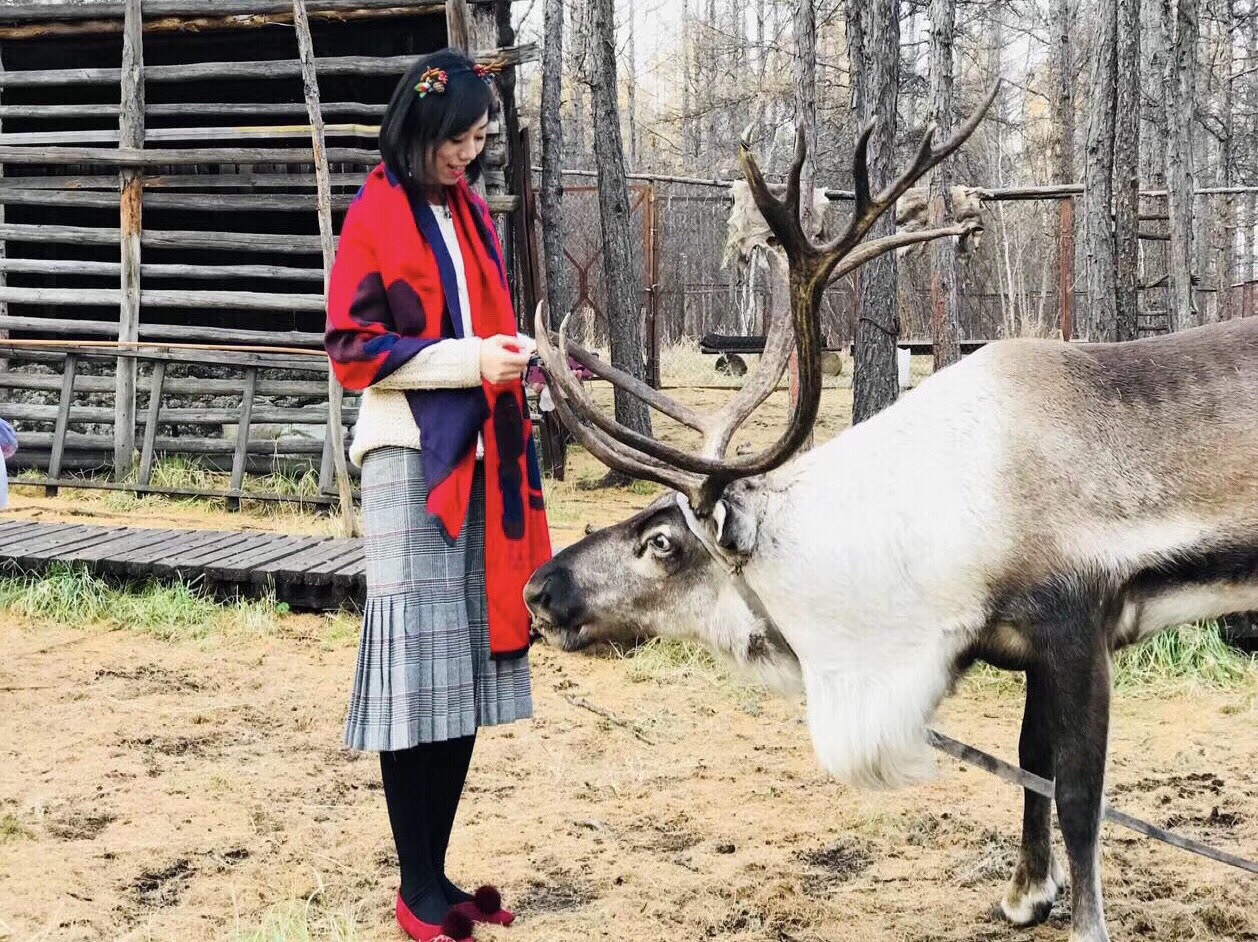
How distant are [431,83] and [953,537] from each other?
4.72ft

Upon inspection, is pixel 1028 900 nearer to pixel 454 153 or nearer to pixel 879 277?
pixel 454 153

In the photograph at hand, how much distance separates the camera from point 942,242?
10.9m

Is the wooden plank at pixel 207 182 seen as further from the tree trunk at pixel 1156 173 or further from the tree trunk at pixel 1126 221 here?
the tree trunk at pixel 1156 173

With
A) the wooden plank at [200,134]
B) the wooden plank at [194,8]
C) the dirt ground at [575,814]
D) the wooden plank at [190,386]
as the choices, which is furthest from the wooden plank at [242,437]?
the dirt ground at [575,814]

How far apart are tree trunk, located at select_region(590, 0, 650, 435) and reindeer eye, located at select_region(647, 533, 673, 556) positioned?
6342mm

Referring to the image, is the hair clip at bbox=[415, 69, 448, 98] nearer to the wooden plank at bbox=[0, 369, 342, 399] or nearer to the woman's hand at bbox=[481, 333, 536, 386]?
the woman's hand at bbox=[481, 333, 536, 386]

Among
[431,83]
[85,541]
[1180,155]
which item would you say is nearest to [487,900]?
[431,83]

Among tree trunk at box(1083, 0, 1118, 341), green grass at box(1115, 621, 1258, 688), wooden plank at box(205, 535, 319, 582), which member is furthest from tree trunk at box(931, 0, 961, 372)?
wooden plank at box(205, 535, 319, 582)

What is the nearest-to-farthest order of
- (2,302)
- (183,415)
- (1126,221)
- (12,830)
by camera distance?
(12,830) → (1126,221) → (183,415) → (2,302)

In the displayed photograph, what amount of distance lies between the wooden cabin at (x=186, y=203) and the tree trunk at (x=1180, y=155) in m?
5.35

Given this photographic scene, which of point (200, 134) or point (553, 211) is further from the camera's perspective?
point (553, 211)

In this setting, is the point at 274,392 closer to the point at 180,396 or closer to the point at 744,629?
the point at 180,396

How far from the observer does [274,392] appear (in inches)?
345

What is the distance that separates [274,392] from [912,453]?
21.9ft
